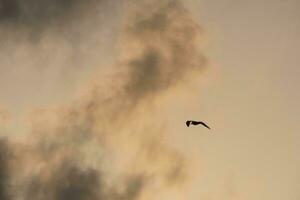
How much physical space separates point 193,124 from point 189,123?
7.38 ft

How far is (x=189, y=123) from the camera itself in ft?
174

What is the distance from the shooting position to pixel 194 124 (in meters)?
51.3

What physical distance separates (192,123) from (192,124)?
931mm

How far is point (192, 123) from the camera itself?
51875mm

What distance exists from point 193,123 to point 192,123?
1.23ft

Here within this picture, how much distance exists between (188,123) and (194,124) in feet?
6.26

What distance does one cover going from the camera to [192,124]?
51.0 m

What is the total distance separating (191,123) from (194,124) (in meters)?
1.88

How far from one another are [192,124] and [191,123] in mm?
2195

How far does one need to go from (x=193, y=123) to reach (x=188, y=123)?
4.16 feet

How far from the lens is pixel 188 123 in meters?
52.9

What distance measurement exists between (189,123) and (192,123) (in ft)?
4.58

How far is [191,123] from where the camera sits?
174ft
